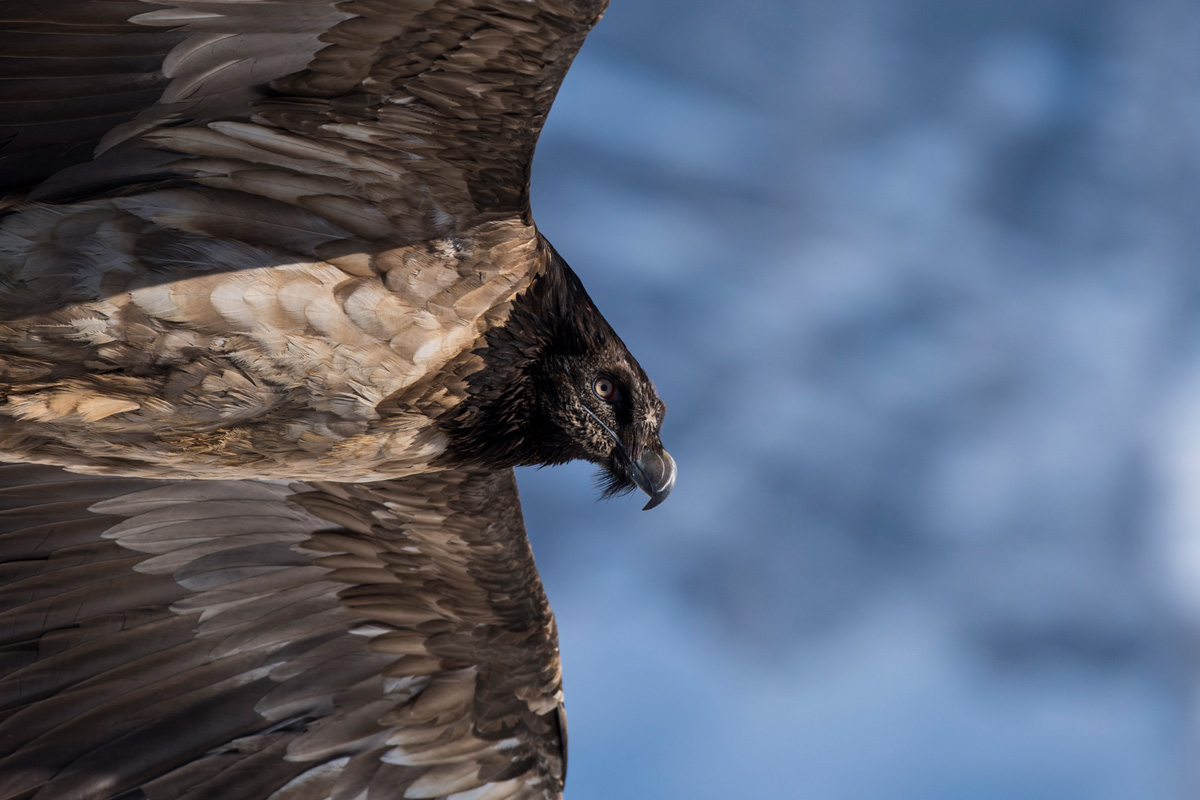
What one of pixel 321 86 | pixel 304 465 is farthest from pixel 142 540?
pixel 321 86

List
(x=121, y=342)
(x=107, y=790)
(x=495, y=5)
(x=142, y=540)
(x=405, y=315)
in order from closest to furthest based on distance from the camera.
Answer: (x=495, y=5)
(x=121, y=342)
(x=405, y=315)
(x=107, y=790)
(x=142, y=540)

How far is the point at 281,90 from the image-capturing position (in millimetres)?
3709

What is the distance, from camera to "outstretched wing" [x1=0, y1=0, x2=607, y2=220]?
348cm

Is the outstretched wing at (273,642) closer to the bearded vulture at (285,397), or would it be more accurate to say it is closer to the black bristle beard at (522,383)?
the bearded vulture at (285,397)

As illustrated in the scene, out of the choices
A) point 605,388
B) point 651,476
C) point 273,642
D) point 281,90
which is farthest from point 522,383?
point 273,642

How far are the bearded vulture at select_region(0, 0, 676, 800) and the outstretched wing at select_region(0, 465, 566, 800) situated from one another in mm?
14

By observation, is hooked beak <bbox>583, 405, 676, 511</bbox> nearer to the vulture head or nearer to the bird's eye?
the vulture head

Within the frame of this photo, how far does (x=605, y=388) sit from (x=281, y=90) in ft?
6.10

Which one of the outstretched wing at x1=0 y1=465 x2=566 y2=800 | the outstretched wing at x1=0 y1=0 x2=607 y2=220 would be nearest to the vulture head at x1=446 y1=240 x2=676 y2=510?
the outstretched wing at x1=0 y1=0 x2=607 y2=220

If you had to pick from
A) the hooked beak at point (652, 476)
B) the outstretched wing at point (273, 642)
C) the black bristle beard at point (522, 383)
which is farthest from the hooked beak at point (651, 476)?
the outstretched wing at point (273, 642)

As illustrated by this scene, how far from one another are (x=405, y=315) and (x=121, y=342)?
999 mm

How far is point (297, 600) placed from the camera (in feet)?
17.5

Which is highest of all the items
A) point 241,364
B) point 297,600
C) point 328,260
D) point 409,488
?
point 328,260

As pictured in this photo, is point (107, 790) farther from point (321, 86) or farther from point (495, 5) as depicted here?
point (495, 5)
